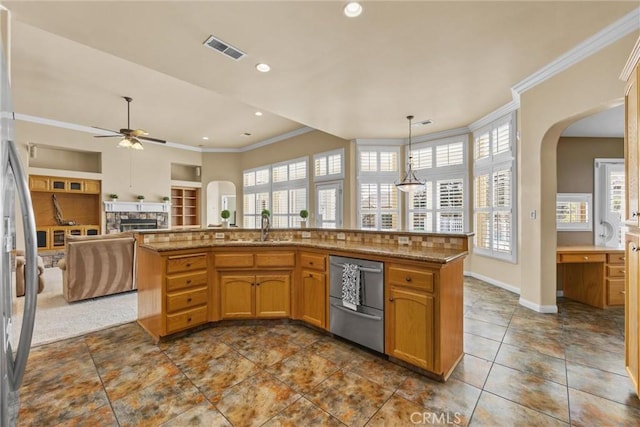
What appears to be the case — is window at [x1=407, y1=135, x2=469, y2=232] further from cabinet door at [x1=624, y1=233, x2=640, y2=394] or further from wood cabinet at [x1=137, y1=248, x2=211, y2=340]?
wood cabinet at [x1=137, y1=248, x2=211, y2=340]

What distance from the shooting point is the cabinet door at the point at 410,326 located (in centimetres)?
212

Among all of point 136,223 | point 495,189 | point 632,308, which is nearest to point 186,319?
point 632,308

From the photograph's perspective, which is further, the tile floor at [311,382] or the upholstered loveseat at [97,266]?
the upholstered loveseat at [97,266]

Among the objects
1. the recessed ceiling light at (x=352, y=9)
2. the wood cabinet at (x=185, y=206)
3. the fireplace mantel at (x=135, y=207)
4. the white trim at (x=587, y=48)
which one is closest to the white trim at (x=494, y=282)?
the white trim at (x=587, y=48)

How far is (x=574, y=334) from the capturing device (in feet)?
9.46

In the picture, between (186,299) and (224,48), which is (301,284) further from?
(224,48)

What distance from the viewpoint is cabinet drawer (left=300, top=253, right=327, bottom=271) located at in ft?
9.37

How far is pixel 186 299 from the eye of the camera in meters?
2.85

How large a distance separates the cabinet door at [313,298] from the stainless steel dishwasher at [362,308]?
0.11m

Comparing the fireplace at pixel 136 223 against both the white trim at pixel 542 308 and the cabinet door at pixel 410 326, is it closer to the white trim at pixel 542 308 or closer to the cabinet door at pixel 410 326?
the cabinet door at pixel 410 326

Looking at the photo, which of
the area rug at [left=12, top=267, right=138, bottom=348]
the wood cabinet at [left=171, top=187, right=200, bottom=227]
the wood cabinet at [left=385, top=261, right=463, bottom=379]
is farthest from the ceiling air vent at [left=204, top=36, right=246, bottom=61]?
the wood cabinet at [left=171, top=187, right=200, bottom=227]

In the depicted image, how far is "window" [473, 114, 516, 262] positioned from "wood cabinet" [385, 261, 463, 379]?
2.90 meters

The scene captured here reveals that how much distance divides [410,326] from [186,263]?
7.33 ft

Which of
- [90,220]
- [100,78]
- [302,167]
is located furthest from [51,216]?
[302,167]
